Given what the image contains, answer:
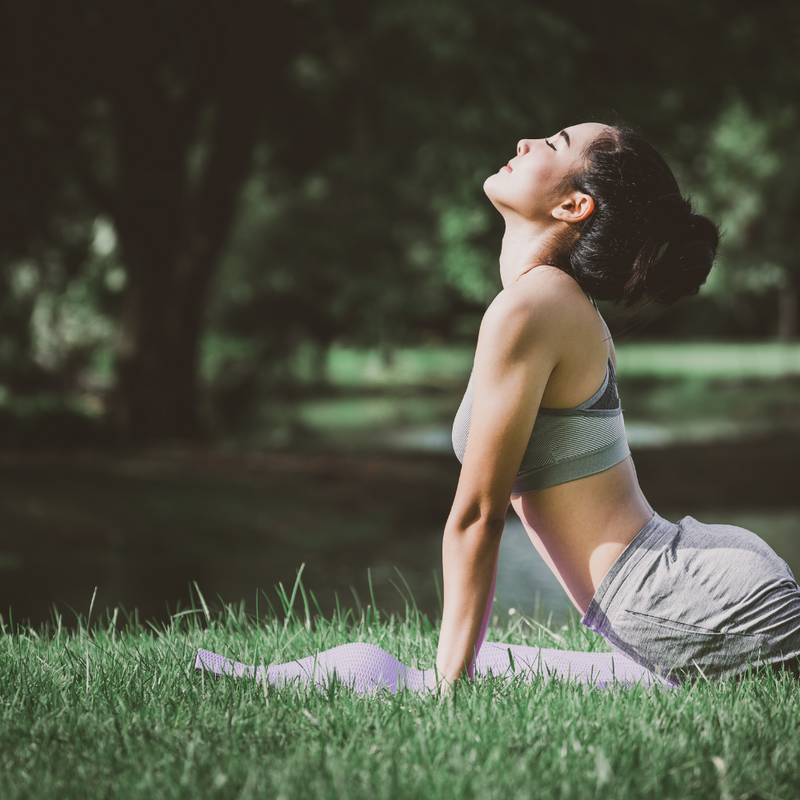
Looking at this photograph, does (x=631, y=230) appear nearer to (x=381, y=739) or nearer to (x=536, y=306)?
(x=536, y=306)

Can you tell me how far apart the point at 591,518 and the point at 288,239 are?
1992 cm

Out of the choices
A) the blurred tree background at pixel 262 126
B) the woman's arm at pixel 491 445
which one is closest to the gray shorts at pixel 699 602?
the woman's arm at pixel 491 445

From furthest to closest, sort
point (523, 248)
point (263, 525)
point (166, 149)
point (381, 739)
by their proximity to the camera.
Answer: point (166, 149), point (263, 525), point (523, 248), point (381, 739)

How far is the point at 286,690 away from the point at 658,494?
1055cm

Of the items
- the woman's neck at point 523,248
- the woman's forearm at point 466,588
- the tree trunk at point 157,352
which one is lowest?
the tree trunk at point 157,352

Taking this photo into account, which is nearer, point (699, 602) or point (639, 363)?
point (699, 602)

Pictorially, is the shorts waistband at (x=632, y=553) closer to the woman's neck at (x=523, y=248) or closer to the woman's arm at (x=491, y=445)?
the woman's arm at (x=491, y=445)

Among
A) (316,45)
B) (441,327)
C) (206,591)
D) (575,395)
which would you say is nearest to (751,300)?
(441,327)

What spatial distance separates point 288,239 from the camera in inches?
861

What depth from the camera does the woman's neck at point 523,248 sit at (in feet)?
8.82

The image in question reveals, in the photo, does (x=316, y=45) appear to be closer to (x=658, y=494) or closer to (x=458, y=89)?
(x=458, y=89)

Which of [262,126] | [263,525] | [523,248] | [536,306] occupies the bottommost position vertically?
[263,525]

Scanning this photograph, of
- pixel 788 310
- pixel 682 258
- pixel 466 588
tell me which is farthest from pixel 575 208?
pixel 788 310

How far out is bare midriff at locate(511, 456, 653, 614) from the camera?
2.59 m
